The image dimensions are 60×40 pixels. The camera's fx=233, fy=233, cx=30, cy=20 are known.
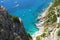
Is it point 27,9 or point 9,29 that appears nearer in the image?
point 9,29

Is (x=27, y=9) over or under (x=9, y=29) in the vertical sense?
over

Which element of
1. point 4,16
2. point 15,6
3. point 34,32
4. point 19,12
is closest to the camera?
point 4,16

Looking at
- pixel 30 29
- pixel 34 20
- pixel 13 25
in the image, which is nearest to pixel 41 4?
pixel 34 20

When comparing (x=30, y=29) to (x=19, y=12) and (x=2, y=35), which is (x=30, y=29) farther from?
(x=2, y=35)

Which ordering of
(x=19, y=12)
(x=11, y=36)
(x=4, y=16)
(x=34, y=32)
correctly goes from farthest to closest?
(x=19, y=12) → (x=34, y=32) → (x=4, y=16) → (x=11, y=36)

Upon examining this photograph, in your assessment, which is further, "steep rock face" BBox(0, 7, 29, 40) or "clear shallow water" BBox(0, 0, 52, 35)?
"clear shallow water" BBox(0, 0, 52, 35)

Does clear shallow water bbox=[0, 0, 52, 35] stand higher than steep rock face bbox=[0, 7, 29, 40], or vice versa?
clear shallow water bbox=[0, 0, 52, 35]

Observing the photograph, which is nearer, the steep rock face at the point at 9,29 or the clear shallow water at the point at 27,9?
the steep rock face at the point at 9,29

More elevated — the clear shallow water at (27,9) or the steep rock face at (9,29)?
the clear shallow water at (27,9)
